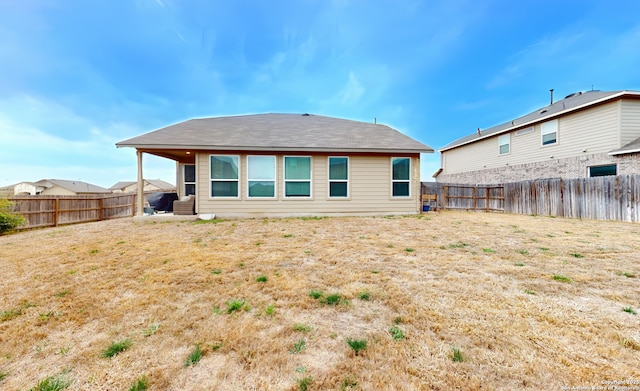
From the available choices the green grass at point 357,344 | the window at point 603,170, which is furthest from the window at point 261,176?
the window at point 603,170

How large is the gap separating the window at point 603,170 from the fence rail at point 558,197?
5.89 ft

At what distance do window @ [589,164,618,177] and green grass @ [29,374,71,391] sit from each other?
53.9 ft

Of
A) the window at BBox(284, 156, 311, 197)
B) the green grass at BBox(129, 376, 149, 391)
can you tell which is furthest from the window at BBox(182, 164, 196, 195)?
the green grass at BBox(129, 376, 149, 391)

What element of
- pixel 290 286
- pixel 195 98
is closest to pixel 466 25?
pixel 290 286

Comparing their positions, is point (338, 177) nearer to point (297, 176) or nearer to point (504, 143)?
point (297, 176)

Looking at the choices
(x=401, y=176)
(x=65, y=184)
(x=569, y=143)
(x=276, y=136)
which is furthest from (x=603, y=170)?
(x=65, y=184)

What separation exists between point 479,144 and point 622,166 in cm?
808

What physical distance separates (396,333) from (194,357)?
166 centimetres

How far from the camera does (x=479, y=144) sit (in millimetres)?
17406

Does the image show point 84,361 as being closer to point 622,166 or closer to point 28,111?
point 622,166

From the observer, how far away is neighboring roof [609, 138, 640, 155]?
915 cm

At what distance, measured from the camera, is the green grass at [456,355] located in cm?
181

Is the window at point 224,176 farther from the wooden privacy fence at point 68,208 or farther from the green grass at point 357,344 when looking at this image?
the green grass at point 357,344

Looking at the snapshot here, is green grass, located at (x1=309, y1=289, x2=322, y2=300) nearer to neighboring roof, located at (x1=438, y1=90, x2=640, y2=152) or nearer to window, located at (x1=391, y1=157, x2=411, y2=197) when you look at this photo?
window, located at (x1=391, y1=157, x2=411, y2=197)
